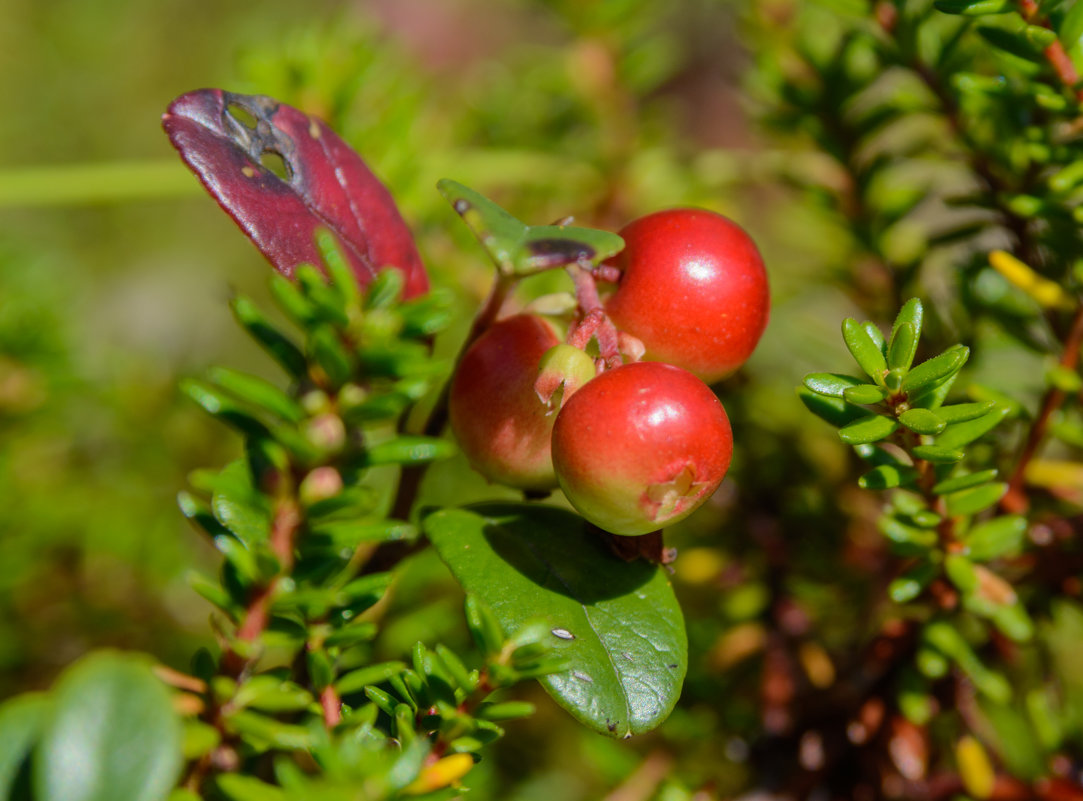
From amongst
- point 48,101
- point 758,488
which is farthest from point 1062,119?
point 48,101

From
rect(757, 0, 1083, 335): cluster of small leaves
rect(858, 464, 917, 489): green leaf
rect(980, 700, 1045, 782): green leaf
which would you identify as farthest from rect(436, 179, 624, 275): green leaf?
rect(980, 700, 1045, 782): green leaf

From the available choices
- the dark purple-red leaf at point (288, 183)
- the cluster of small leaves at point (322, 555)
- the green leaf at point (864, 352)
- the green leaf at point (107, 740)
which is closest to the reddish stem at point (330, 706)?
the cluster of small leaves at point (322, 555)

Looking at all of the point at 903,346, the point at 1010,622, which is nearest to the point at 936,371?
the point at 903,346

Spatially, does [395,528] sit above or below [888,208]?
above

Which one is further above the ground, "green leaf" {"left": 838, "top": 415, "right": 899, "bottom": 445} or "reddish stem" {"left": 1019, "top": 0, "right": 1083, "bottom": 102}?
"reddish stem" {"left": 1019, "top": 0, "right": 1083, "bottom": 102}

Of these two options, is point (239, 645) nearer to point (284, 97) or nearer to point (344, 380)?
point (344, 380)

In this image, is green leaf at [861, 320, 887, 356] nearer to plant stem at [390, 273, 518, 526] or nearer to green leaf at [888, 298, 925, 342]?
green leaf at [888, 298, 925, 342]
